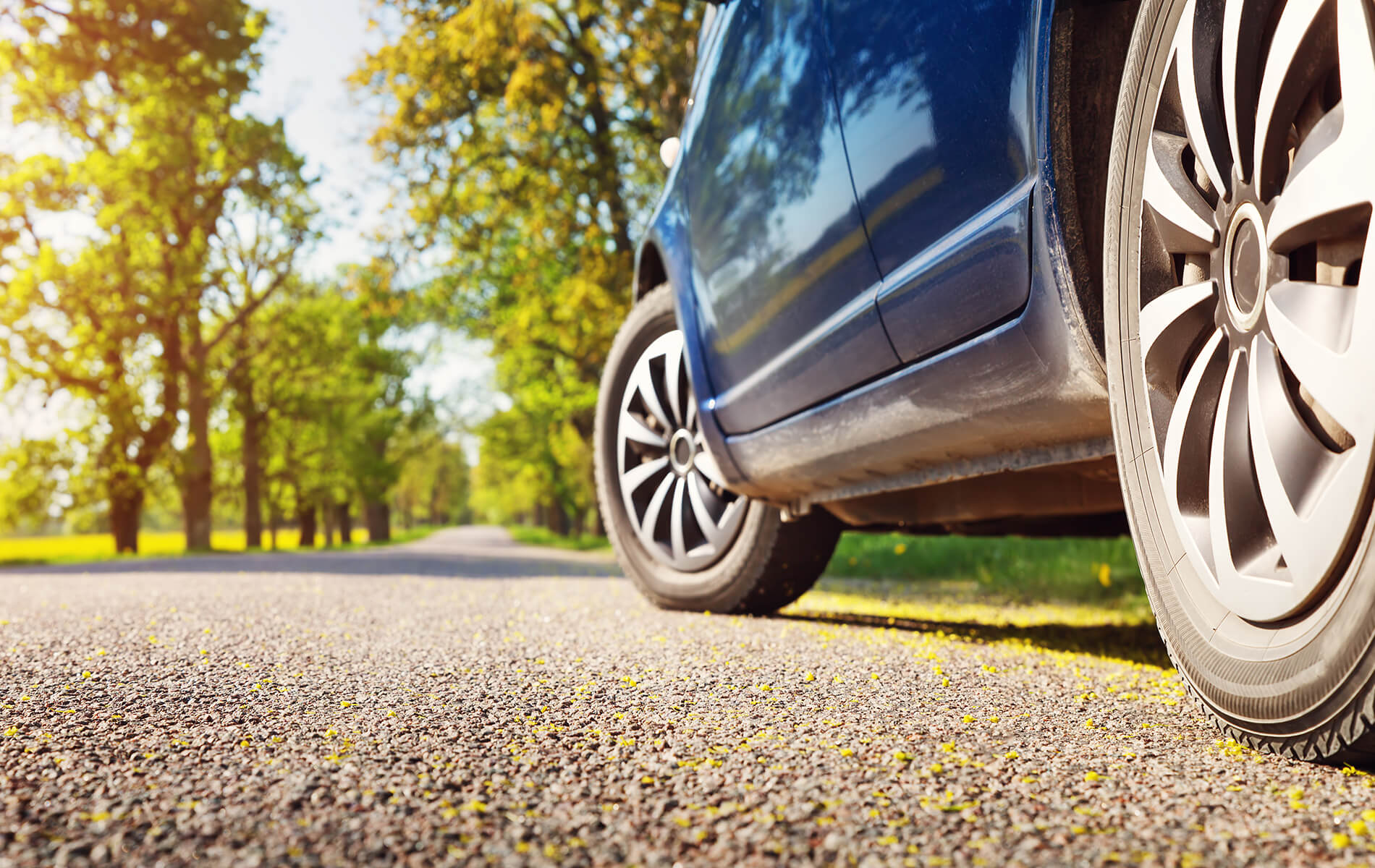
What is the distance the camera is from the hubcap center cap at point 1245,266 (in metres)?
1.33

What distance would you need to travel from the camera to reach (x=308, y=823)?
1.14 metres

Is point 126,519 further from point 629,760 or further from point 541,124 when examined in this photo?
point 629,760

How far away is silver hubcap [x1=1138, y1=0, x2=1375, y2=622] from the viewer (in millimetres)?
1184

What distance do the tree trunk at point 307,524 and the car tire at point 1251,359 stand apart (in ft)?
108

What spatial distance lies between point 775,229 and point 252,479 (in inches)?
931

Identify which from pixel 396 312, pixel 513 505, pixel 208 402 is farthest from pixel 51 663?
pixel 513 505

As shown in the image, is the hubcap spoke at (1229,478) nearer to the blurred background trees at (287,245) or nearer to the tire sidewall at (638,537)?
Result: the tire sidewall at (638,537)

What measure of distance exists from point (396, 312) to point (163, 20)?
390 inches

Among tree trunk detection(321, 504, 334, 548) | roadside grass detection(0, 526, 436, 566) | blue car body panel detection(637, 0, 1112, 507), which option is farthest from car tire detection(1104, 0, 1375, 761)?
tree trunk detection(321, 504, 334, 548)

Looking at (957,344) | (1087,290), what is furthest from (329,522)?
(1087,290)

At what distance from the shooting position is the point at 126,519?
1872cm

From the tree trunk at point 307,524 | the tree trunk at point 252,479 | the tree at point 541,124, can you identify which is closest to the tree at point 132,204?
the tree trunk at point 252,479

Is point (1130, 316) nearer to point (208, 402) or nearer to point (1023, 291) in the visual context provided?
point (1023, 291)

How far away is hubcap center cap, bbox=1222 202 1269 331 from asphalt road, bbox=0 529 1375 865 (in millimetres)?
679
